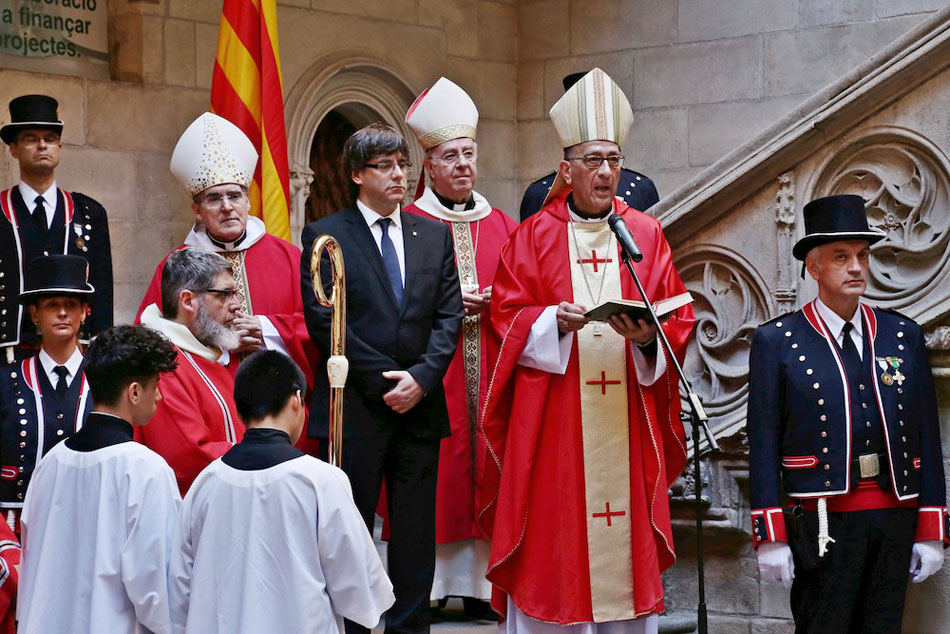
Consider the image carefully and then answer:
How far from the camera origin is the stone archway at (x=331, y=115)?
885cm

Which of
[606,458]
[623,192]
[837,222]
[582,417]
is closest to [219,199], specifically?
[582,417]

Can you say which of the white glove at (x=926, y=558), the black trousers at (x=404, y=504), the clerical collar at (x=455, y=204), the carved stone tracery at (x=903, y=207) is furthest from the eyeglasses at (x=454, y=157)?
the white glove at (x=926, y=558)

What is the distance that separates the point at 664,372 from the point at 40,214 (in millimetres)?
2478

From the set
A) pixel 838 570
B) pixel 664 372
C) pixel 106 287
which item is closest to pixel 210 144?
pixel 106 287

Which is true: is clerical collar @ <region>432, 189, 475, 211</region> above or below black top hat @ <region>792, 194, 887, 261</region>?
above

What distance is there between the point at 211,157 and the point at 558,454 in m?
1.76

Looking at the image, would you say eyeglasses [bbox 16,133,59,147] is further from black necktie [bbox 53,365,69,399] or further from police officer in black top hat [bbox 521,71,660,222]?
police officer in black top hat [bbox 521,71,660,222]

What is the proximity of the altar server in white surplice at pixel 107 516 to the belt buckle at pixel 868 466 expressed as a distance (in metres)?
2.33

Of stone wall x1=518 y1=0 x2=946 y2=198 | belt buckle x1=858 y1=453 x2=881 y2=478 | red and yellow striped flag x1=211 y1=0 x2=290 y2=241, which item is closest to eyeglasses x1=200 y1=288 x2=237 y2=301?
belt buckle x1=858 y1=453 x2=881 y2=478

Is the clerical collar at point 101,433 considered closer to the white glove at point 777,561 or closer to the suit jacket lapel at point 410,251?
the suit jacket lapel at point 410,251

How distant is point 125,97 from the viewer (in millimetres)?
8031

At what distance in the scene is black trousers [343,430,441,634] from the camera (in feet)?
17.4

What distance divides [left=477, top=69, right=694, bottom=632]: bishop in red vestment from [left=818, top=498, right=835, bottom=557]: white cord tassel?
1.91 ft

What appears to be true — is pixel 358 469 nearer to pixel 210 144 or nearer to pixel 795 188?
pixel 210 144
